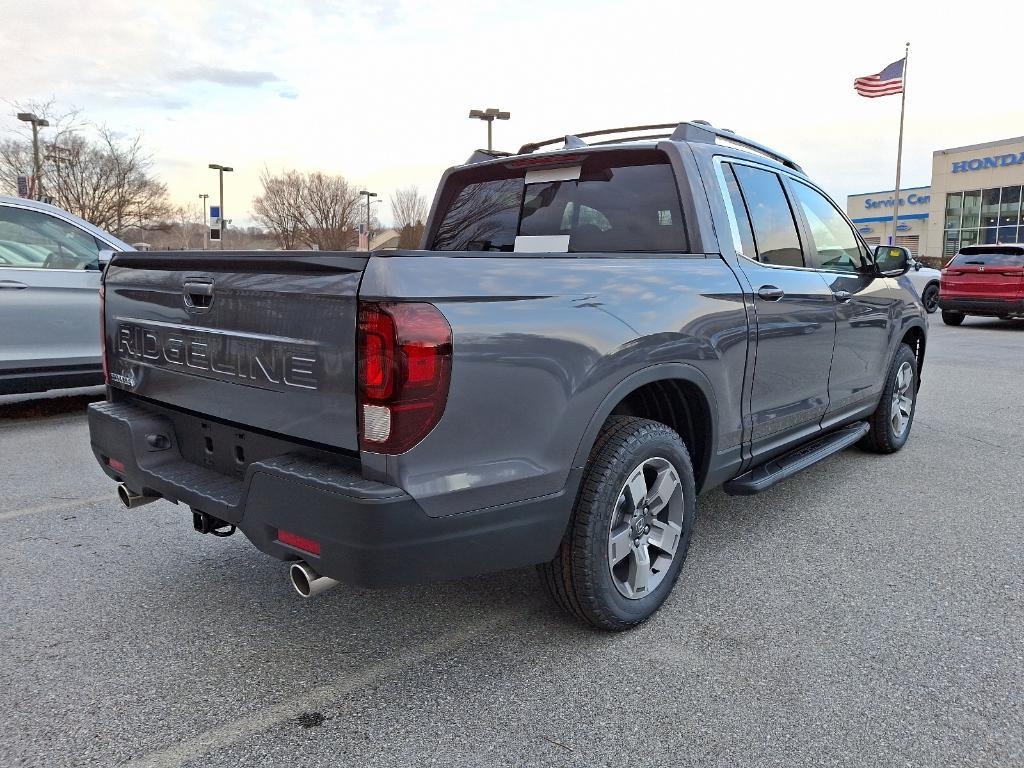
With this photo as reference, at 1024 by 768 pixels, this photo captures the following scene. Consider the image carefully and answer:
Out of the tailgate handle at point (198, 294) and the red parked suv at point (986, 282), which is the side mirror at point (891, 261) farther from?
the red parked suv at point (986, 282)

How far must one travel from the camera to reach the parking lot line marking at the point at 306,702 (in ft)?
7.29

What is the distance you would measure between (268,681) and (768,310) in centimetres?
256

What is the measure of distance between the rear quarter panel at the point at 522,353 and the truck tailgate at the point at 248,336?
0.16m

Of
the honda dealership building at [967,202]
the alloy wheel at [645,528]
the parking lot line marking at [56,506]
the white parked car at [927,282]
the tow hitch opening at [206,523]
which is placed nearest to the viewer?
the tow hitch opening at [206,523]

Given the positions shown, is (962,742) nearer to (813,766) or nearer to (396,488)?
(813,766)

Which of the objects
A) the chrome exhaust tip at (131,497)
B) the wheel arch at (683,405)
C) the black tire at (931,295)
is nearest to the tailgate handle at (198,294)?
the chrome exhaust tip at (131,497)

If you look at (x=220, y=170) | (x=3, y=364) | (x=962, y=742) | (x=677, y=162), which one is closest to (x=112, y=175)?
(x=220, y=170)

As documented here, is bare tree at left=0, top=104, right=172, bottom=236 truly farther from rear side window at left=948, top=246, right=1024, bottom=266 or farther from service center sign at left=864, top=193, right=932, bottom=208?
service center sign at left=864, top=193, right=932, bottom=208

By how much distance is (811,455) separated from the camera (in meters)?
4.09

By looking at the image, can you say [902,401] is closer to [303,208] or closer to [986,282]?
[986,282]

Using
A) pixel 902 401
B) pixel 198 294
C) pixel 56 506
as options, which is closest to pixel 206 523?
pixel 198 294

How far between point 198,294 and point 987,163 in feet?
174

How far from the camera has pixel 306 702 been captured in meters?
2.48

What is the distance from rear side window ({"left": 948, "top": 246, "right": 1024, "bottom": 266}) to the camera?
15215mm
